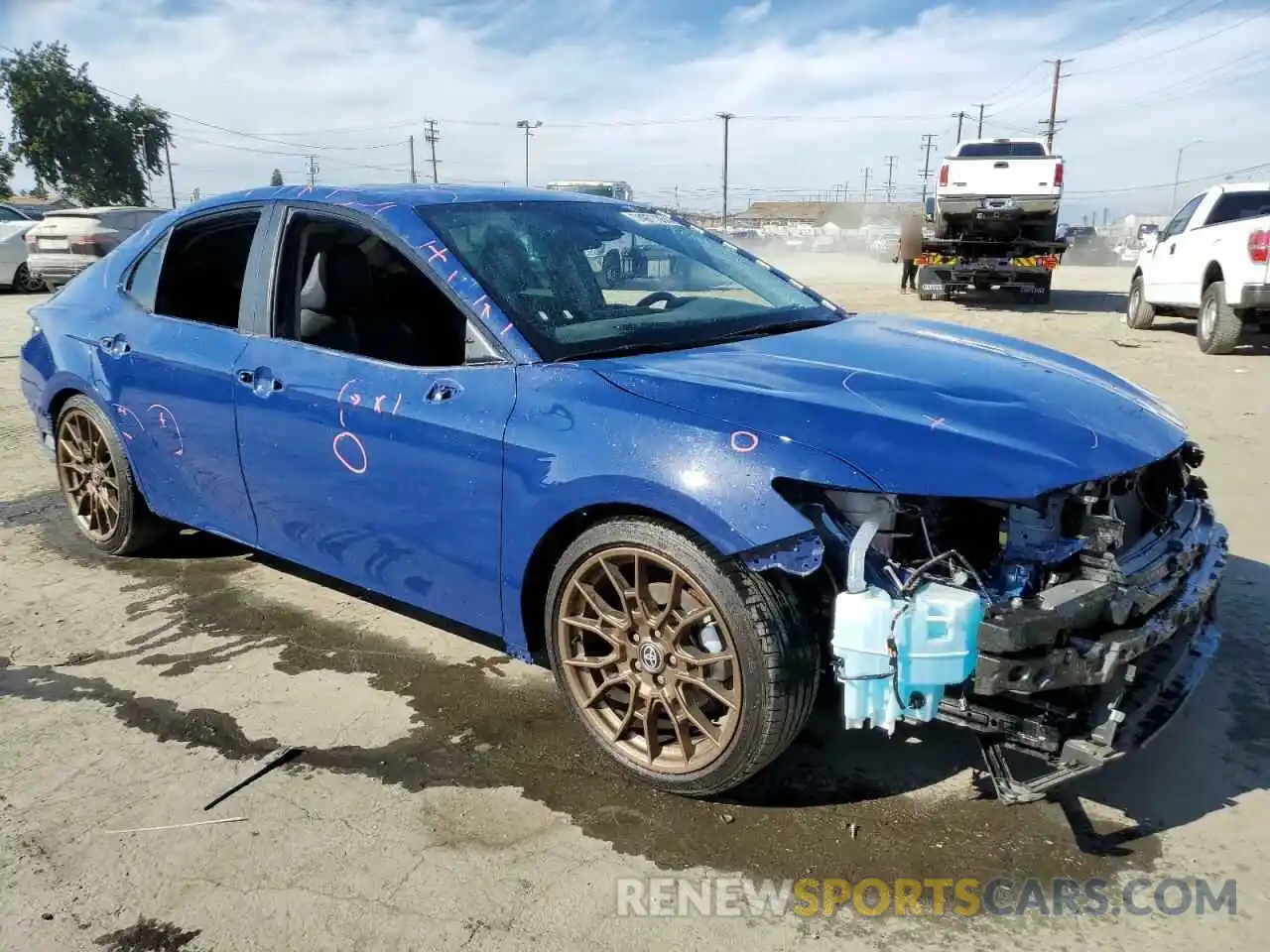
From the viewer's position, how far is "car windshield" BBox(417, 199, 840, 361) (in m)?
3.11

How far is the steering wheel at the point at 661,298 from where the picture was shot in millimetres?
3504

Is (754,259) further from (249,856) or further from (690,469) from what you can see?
(249,856)

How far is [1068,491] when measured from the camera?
2.49 metres

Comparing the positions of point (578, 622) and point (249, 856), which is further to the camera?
point (578, 622)

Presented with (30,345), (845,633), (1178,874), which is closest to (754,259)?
(845,633)

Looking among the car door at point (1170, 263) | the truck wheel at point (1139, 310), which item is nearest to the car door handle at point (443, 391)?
the car door at point (1170, 263)

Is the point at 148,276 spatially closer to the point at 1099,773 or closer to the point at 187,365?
the point at 187,365

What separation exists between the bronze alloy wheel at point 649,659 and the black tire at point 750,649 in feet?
0.09

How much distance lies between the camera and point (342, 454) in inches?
129

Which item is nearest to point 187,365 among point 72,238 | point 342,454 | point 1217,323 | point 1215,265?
point 342,454

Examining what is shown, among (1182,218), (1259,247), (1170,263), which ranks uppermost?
(1182,218)

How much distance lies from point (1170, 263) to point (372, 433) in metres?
11.9

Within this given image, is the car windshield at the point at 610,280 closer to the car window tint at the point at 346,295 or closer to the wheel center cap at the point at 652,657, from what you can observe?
the car window tint at the point at 346,295

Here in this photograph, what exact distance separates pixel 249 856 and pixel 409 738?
0.66 m
